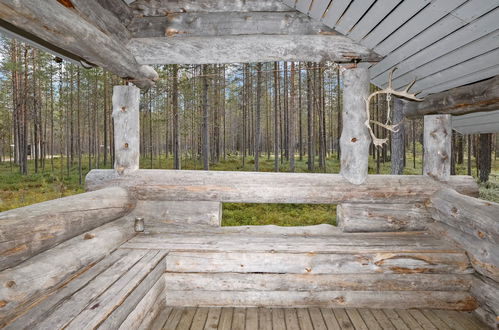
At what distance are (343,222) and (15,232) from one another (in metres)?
3.92

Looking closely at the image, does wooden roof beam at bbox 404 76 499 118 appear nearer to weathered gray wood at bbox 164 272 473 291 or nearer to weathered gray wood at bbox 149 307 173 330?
weathered gray wood at bbox 164 272 473 291

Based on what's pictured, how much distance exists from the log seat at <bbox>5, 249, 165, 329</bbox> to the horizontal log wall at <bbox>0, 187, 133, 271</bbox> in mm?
413

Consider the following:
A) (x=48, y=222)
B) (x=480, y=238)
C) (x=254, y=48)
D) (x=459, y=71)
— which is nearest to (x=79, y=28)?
(x=48, y=222)

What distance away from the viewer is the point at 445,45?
3.22 meters

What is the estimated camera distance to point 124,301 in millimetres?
2158

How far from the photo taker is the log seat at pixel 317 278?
10.4 feet

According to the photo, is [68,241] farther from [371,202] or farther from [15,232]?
[371,202]

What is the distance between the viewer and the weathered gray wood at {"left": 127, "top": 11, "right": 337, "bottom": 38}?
12.5 ft

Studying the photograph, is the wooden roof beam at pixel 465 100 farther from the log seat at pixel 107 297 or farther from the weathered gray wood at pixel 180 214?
the log seat at pixel 107 297

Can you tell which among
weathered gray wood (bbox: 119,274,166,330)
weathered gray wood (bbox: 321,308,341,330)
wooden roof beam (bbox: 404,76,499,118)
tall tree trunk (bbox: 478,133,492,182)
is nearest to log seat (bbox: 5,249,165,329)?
weathered gray wood (bbox: 119,274,166,330)

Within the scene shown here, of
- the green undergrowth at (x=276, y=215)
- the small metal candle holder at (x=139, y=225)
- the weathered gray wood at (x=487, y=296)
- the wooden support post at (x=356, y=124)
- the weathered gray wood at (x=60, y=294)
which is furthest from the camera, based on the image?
the green undergrowth at (x=276, y=215)

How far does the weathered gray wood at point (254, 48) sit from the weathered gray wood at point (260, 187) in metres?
1.85

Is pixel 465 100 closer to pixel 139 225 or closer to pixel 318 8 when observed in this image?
pixel 318 8

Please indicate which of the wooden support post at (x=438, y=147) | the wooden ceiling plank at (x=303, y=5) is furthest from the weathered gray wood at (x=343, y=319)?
the wooden ceiling plank at (x=303, y=5)
